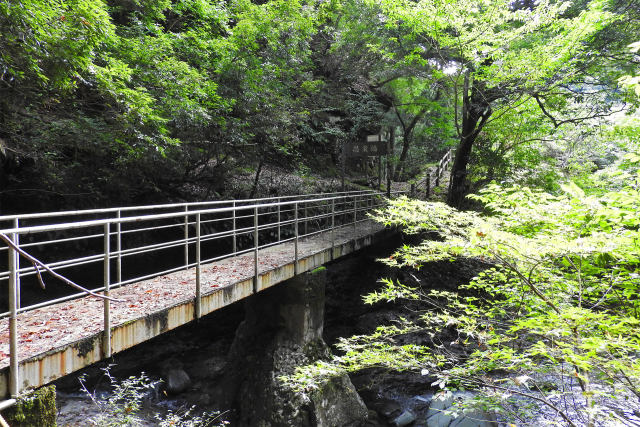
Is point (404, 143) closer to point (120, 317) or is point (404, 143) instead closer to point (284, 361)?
point (284, 361)

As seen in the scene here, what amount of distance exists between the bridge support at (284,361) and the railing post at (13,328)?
4.39 metres

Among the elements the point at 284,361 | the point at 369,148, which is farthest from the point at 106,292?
the point at 369,148

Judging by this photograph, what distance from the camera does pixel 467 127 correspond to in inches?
476

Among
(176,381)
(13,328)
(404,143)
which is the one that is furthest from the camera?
(404,143)

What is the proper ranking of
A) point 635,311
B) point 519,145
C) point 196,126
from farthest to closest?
point 519,145 → point 196,126 → point 635,311

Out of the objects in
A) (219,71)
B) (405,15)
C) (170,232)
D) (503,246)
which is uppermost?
(405,15)

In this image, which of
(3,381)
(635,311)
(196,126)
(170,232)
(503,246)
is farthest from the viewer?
→ (170,232)

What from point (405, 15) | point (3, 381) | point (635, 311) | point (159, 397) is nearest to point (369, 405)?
point (159, 397)

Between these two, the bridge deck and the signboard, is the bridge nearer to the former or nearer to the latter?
the bridge deck

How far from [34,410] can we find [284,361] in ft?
15.0

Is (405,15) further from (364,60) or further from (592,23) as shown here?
(364,60)

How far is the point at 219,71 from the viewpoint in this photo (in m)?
10.1

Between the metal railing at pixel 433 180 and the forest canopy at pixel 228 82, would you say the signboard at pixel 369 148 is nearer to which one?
the forest canopy at pixel 228 82

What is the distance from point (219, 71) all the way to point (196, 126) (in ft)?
6.32
